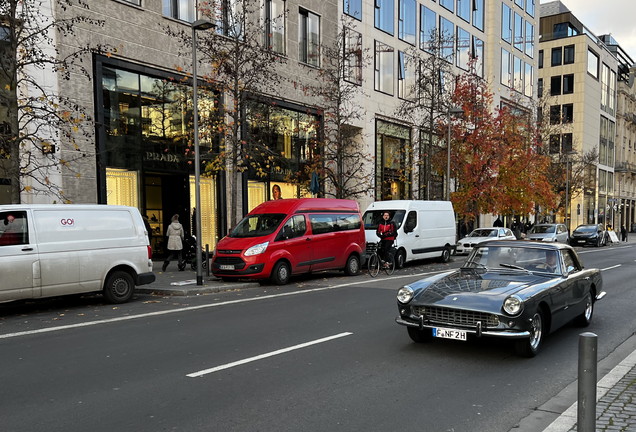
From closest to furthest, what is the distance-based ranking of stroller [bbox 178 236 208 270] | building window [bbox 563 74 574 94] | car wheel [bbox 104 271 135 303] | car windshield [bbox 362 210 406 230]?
car wheel [bbox 104 271 135 303], stroller [bbox 178 236 208 270], car windshield [bbox 362 210 406 230], building window [bbox 563 74 574 94]

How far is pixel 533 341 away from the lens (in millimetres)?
6484

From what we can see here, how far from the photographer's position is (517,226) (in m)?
35.0

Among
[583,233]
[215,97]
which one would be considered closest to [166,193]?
[215,97]

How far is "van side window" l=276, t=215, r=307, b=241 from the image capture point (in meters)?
14.1

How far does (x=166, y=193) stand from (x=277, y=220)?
288 inches

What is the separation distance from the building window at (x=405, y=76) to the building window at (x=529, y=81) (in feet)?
67.8

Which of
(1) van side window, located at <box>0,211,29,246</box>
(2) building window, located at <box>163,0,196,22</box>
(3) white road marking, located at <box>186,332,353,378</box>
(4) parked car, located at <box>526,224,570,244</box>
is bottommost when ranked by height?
(4) parked car, located at <box>526,224,570,244</box>

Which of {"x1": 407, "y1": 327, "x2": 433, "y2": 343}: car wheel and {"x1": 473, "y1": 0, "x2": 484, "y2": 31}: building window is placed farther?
{"x1": 473, "y1": 0, "x2": 484, "y2": 31}: building window

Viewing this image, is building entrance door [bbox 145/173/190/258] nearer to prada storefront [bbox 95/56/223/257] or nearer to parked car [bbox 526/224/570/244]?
prada storefront [bbox 95/56/223/257]

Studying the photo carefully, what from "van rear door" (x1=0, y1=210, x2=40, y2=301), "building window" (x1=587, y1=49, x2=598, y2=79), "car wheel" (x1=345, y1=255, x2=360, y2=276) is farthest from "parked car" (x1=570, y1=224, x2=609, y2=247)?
"van rear door" (x1=0, y1=210, x2=40, y2=301)

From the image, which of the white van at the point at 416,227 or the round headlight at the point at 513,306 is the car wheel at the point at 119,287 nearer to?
the round headlight at the point at 513,306

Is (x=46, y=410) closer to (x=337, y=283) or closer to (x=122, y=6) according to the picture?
(x=337, y=283)

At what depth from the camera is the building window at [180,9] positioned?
19.4 m

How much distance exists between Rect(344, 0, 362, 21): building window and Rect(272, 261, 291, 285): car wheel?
58.7 feet
